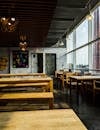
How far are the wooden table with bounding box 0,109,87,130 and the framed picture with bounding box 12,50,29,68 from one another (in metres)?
15.8

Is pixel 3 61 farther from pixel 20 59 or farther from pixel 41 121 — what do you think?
pixel 41 121

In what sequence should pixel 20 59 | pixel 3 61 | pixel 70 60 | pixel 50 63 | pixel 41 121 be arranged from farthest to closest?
pixel 50 63 < pixel 20 59 < pixel 3 61 < pixel 70 60 < pixel 41 121

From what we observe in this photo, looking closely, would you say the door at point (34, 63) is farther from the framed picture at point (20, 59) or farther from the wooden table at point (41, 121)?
the wooden table at point (41, 121)

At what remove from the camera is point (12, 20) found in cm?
553

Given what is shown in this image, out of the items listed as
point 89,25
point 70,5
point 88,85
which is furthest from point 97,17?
point 88,85

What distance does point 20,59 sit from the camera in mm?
17938

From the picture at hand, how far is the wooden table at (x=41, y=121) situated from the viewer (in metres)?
1.77

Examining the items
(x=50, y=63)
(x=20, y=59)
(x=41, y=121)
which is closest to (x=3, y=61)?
(x=20, y=59)

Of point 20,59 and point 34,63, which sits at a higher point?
point 20,59

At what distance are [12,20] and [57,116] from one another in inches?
156

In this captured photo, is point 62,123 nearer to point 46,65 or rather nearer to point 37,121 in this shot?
point 37,121

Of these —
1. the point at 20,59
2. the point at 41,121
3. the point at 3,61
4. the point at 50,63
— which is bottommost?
the point at 41,121

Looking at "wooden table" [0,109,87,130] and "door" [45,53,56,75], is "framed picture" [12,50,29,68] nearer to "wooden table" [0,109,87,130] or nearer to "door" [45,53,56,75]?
"door" [45,53,56,75]

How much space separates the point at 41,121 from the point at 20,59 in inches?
638
